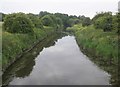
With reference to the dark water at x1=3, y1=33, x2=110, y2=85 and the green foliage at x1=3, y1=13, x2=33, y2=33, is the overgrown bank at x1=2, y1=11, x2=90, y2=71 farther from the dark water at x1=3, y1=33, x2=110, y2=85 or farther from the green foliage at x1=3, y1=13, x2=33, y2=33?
the dark water at x1=3, y1=33, x2=110, y2=85

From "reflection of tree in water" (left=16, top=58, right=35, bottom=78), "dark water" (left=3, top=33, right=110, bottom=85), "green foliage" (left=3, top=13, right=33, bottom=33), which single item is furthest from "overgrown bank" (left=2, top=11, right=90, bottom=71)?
"reflection of tree in water" (left=16, top=58, right=35, bottom=78)

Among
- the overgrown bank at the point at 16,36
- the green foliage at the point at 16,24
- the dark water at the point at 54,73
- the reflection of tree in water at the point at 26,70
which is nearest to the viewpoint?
the dark water at the point at 54,73

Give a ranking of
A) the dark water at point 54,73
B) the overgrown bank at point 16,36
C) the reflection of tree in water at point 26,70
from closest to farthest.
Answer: the dark water at point 54,73 → the reflection of tree in water at point 26,70 → the overgrown bank at point 16,36

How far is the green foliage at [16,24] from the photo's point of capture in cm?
3622

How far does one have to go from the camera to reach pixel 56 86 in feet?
53.2

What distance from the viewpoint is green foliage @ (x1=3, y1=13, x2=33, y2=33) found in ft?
119

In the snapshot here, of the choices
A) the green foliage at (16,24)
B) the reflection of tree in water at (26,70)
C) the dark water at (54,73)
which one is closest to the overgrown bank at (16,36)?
the green foliage at (16,24)

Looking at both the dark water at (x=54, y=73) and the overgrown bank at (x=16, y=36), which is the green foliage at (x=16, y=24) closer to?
the overgrown bank at (x=16, y=36)

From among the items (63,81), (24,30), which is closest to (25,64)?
(63,81)

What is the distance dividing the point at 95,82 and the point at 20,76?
6121 mm

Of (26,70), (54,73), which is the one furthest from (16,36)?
(54,73)

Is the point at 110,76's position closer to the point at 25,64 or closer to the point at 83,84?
the point at 83,84

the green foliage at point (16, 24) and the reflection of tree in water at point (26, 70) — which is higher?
the green foliage at point (16, 24)

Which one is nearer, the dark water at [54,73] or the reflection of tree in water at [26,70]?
the dark water at [54,73]
